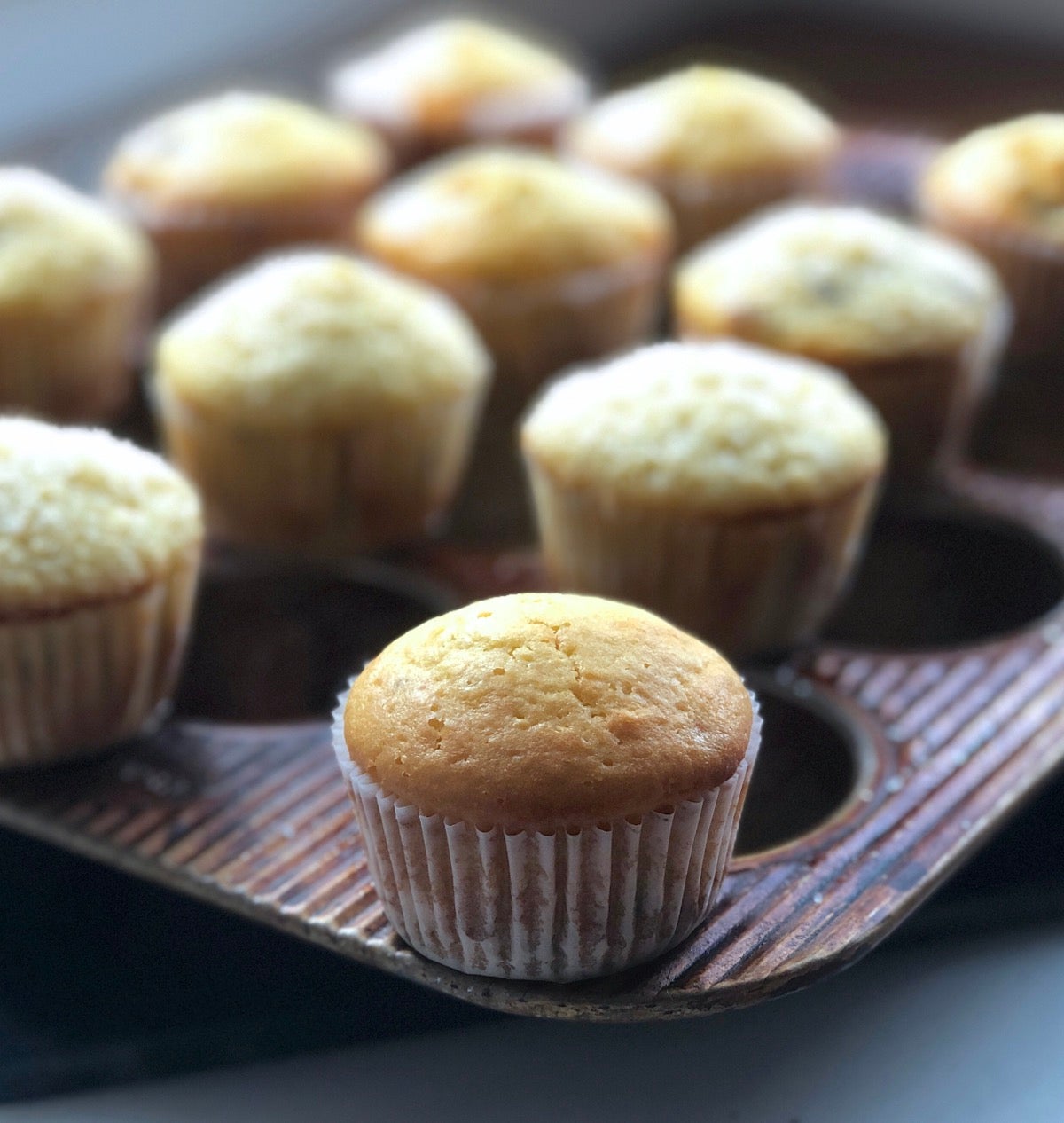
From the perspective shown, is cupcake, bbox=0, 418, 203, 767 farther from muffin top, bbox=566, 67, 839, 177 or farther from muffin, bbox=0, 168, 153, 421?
muffin top, bbox=566, 67, 839, 177

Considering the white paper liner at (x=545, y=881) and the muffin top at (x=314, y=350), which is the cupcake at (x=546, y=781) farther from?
the muffin top at (x=314, y=350)

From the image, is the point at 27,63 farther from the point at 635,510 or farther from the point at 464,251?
the point at 635,510

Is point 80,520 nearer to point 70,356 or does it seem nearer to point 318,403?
point 318,403

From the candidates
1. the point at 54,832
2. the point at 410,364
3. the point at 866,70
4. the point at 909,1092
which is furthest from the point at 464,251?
the point at 866,70

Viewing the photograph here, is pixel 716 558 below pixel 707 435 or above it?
below

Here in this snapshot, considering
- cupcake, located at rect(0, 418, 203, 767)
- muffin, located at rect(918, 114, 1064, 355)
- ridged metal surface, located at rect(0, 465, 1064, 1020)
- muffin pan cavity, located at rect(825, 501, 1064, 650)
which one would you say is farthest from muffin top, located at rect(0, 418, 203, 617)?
muffin, located at rect(918, 114, 1064, 355)

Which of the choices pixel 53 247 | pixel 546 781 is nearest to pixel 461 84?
pixel 53 247

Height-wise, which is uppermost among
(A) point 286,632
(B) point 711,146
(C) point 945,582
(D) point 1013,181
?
(D) point 1013,181
